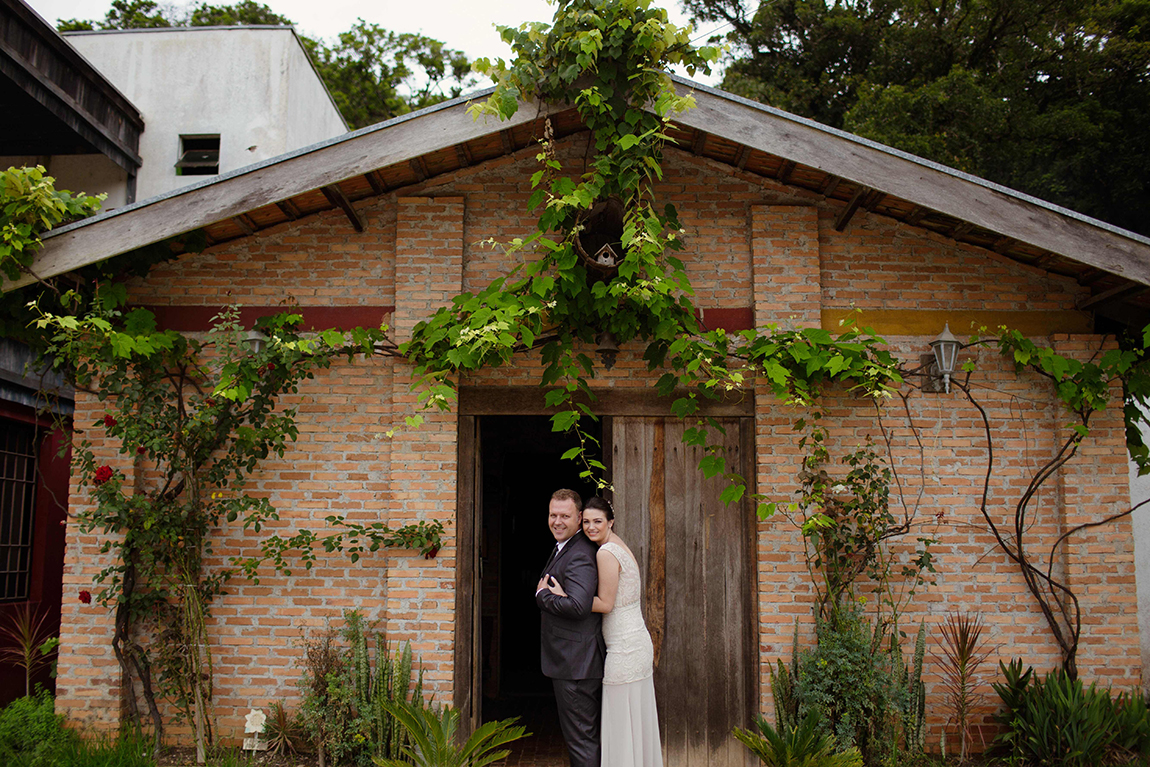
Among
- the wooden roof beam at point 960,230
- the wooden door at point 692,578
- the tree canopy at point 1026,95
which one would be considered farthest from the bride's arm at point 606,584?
the tree canopy at point 1026,95

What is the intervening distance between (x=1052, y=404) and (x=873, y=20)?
1372cm

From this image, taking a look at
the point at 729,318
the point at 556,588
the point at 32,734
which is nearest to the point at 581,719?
the point at 556,588

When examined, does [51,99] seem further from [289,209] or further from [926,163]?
[926,163]

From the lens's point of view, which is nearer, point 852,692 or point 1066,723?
point 1066,723

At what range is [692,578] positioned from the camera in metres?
5.85

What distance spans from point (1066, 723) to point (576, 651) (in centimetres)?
325

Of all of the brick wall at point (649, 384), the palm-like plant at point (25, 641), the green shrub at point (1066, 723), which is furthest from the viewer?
the palm-like plant at point (25, 641)

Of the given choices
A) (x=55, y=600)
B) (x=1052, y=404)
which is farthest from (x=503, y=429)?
(x=1052, y=404)

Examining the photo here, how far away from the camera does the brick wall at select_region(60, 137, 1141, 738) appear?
18.5 ft

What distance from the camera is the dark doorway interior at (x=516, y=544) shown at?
8.46m

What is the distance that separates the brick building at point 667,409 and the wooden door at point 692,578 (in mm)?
16

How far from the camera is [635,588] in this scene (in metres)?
4.38

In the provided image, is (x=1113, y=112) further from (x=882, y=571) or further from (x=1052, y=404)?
(x=882, y=571)

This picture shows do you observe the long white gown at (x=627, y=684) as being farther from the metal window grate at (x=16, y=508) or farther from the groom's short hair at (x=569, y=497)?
the metal window grate at (x=16, y=508)
